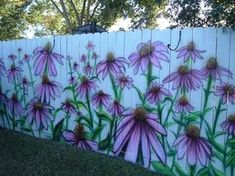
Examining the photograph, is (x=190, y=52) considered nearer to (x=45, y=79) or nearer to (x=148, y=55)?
(x=148, y=55)

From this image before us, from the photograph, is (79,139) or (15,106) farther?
(15,106)

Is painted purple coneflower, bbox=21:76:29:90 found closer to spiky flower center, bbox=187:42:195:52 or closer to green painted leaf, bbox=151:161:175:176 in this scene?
green painted leaf, bbox=151:161:175:176

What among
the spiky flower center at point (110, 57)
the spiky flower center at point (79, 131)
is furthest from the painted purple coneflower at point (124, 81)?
the spiky flower center at point (79, 131)

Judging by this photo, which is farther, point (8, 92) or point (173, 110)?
point (8, 92)

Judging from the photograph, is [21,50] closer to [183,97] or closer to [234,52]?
[183,97]

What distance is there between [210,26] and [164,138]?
156cm

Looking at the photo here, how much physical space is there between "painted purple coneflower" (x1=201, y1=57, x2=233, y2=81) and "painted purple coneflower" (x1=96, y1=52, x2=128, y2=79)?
1.51 m

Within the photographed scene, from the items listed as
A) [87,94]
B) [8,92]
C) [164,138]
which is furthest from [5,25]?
[164,138]

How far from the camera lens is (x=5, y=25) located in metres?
24.2

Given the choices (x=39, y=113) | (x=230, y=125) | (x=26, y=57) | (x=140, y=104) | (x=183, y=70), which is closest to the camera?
(x=230, y=125)

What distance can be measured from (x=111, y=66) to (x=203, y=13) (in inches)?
66.5

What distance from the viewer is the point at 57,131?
7.72 m

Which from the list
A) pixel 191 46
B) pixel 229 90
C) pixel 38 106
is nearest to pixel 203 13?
pixel 191 46

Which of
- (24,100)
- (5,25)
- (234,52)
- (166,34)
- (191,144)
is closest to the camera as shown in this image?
(234,52)
